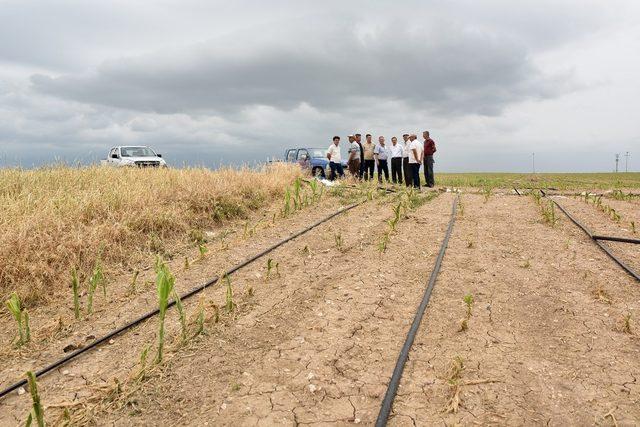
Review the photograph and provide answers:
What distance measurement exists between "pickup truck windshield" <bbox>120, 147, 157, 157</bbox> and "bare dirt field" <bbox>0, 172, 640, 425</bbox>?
38.6 ft

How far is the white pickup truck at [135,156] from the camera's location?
16.9 meters

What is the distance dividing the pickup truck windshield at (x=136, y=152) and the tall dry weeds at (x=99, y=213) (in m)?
7.34

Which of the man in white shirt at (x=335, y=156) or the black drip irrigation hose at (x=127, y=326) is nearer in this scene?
the black drip irrigation hose at (x=127, y=326)

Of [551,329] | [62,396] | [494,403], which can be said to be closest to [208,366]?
[62,396]

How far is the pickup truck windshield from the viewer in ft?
56.4

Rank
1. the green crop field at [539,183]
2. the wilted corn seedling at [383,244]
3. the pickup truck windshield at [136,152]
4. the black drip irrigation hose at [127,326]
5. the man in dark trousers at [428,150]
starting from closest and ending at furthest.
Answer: the black drip irrigation hose at [127,326] → the wilted corn seedling at [383,244] → the man in dark trousers at [428,150] → the green crop field at [539,183] → the pickup truck windshield at [136,152]

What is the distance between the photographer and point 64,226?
6680mm

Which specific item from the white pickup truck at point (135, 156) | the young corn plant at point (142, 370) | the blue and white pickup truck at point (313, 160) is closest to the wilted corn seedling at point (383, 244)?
the young corn plant at point (142, 370)

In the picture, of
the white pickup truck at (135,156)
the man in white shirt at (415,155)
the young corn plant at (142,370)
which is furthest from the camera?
the white pickup truck at (135,156)

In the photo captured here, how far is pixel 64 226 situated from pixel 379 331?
4863 mm

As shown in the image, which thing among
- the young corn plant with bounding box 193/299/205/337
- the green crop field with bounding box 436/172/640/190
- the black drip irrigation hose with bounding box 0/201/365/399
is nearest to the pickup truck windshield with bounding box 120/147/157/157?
the green crop field with bounding box 436/172/640/190

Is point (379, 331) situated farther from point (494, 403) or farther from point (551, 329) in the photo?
point (551, 329)

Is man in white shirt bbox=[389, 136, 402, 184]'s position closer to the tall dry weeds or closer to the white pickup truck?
the tall dry weeds

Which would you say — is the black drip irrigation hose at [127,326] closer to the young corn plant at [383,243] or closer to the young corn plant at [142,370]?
the young corn plant at [142,370]
